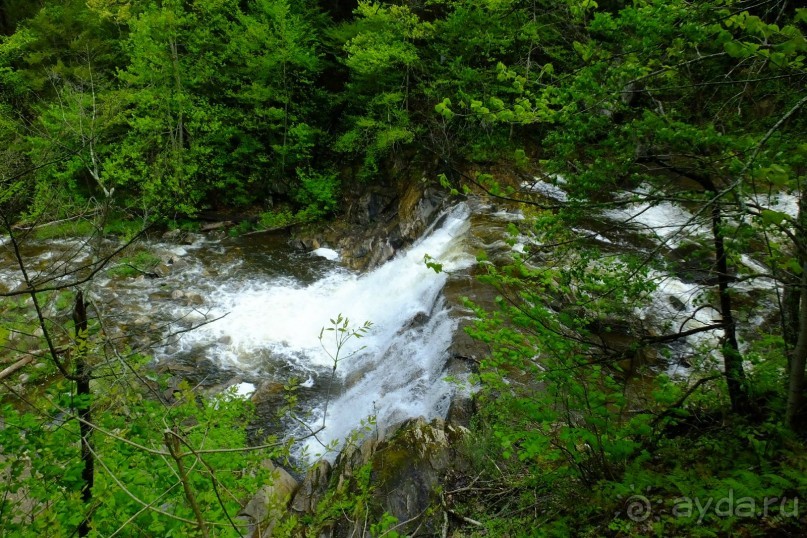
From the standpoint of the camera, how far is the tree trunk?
2.63m

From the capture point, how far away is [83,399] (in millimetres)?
2689

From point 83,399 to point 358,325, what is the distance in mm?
6647

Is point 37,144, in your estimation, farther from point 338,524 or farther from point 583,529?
point 583,529

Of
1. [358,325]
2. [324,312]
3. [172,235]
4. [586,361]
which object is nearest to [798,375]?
[586,361]

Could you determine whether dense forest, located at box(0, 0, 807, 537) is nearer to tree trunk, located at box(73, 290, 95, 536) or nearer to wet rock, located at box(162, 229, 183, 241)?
tree trunk, located at box(73, 290, 95, 536)

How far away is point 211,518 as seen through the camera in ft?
8.35

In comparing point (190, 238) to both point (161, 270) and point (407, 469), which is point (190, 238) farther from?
point (407, 469)

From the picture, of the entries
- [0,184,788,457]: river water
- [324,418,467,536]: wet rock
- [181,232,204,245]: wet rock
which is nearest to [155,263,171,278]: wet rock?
[0,184,788,457]: river water

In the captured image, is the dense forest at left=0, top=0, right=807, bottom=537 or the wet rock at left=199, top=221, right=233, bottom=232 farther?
the wet rock at left=199, top=221, right=233, bottom=232

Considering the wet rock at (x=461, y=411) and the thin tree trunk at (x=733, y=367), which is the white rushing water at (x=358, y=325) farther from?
the thin tree trunk at (x=733, y=367)

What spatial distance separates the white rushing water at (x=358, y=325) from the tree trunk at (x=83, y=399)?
2.68 meters

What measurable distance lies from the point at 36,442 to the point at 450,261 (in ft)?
24.0

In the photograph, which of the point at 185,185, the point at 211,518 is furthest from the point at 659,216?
the point at 185,185

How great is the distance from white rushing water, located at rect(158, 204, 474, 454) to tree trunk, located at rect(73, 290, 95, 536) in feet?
8.80
